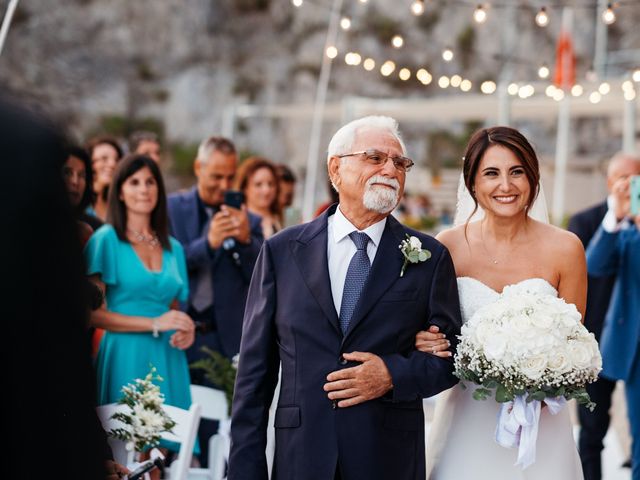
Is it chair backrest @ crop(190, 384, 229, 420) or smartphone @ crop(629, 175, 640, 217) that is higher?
smartphone @ crop(629, 175, 640, 217)

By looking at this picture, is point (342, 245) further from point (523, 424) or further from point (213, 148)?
point (213, 148)

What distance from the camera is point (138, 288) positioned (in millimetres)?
5047

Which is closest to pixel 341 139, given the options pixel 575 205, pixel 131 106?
pixel 575 205

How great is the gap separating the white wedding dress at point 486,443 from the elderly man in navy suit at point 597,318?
70.3 inches

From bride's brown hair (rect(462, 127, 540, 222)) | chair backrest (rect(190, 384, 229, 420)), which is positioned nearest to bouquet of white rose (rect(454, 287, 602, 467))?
bride's brown hair (rect(462, 127, 540, 222))

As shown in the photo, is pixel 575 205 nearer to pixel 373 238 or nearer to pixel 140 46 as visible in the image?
pixel 140 46

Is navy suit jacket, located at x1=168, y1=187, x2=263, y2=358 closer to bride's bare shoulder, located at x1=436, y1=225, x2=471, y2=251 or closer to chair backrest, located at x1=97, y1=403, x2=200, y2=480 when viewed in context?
chair backrest, located at x1=97, y1=403, x2=200, y2=480

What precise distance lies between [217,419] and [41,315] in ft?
14.2

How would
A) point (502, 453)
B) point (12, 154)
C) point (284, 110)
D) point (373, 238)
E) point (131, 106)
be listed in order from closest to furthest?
point (12, 154) < point (373, 238) < point (502, 453) < point (284, 110) < point (131, 106)

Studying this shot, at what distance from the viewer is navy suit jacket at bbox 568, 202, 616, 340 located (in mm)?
6070

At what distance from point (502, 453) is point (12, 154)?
3.10 meters

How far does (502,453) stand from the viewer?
3.74 metres

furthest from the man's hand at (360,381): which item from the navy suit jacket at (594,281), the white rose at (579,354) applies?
the navy suit jacket at (594,281)

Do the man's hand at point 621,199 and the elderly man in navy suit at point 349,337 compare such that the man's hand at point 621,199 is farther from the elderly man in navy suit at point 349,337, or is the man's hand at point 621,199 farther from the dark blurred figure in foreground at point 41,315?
the dark blurred figure in foreground at point 41,315
